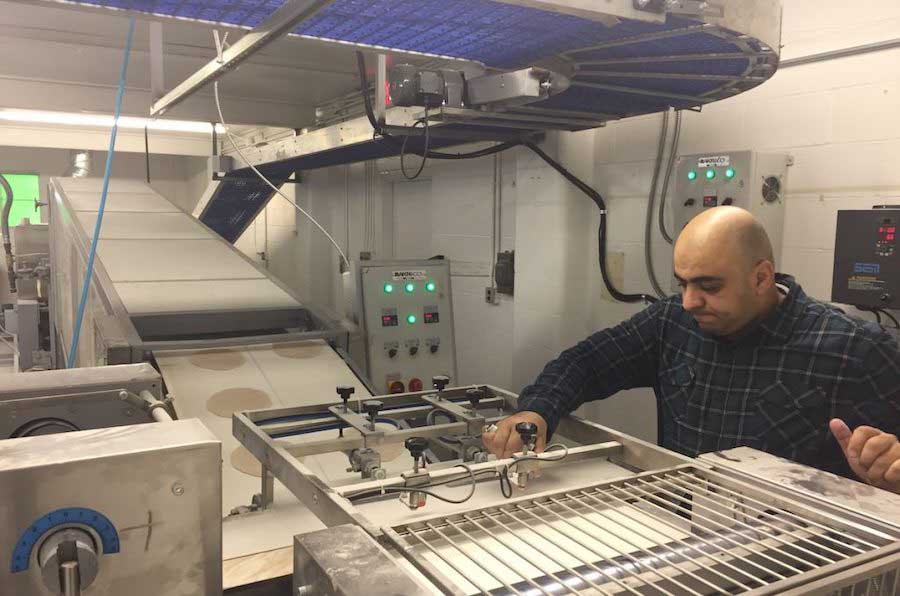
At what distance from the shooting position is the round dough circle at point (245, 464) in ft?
7.38

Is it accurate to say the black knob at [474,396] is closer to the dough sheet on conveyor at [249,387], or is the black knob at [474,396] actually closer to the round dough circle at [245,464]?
the dough sheet on conveyor at [249,387]

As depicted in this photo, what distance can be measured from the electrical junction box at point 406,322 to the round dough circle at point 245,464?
2.90 ft

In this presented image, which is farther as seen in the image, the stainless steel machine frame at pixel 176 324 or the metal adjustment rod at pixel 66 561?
the stainless steel machine frame at pixel 176 324

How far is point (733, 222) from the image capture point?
1.75 metres

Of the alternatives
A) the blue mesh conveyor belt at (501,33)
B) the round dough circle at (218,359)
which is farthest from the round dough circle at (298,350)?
the blue mesh conveyor belt at (501,33)

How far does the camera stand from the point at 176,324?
10.2 feet

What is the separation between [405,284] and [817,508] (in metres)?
2.57

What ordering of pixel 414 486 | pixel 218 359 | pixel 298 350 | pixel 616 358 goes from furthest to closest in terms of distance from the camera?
pixel 298 350, pixel 218 359, pixel 616 358, pixel 414 486

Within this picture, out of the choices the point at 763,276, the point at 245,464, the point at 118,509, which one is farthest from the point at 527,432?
the point at 245,464

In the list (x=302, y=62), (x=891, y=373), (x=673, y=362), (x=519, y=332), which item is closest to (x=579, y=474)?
(x=673, y=362)

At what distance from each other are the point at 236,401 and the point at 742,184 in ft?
6.86

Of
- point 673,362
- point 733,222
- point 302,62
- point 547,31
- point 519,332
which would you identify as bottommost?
point 519,332

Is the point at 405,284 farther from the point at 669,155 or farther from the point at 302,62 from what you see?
the point at 302,62

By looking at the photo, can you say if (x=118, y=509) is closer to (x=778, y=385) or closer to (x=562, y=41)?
(x=778, y=385)
